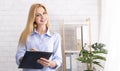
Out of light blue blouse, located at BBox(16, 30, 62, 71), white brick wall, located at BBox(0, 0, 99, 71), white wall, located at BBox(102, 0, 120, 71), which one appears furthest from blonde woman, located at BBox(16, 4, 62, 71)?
white brick wall, located at BBox(0, 0, 99, 71)

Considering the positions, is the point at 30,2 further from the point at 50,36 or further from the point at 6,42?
the point at 50,36

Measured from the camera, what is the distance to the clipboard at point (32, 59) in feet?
6.49

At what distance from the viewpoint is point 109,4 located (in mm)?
2434

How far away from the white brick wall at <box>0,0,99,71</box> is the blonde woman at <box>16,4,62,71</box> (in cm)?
83

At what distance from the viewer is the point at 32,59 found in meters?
2.01

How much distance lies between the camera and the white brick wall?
300 cm

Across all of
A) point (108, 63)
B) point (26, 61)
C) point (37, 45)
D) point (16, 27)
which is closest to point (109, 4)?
point (108, 63)

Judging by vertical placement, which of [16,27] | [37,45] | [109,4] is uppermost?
[109,4]

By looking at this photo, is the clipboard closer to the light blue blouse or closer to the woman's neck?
the light blue blouse

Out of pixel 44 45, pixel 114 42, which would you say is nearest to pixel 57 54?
pixel 44 45

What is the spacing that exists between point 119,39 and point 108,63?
250 millimetres

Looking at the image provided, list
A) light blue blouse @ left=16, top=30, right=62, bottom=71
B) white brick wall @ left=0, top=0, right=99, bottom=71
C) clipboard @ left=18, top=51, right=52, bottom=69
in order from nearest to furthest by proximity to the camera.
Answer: clipboard @ left=18, top=51, right=52, bottom=69
light blue blouse @ left=16, top=30, right=62, bottom=71
white brick wall @ left=0, top=0, right=99, bottom=71

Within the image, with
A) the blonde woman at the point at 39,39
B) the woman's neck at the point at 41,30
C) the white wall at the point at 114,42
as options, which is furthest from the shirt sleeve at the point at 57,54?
the white wall at the point at 114,42

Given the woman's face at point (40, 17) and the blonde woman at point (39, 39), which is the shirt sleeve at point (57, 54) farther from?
the woman's face at point (40, 17)
